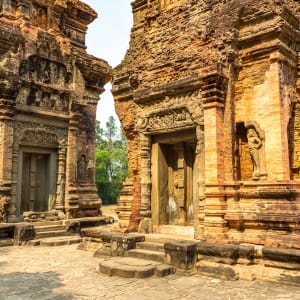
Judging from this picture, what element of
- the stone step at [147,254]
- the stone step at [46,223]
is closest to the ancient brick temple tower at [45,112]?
the stone step at [46,223]

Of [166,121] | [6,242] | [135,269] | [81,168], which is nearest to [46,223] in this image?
[6,242]

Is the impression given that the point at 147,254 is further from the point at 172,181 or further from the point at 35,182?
the point at 35,182

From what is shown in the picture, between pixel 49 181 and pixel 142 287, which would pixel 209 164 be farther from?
pixel 49 181

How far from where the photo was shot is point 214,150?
7.52 m

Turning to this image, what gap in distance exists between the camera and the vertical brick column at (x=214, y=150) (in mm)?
7320

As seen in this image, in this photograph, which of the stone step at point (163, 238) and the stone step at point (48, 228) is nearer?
the stone step at point (163, 238)

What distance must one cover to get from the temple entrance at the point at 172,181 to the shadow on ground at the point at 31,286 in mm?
2998

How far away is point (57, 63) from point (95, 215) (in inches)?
247

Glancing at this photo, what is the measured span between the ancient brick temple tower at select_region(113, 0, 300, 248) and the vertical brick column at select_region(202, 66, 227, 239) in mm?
21

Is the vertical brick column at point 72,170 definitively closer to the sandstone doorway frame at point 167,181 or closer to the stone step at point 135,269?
the sandstone doorway frame at point 167,181

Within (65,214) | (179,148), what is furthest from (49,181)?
(179,148)

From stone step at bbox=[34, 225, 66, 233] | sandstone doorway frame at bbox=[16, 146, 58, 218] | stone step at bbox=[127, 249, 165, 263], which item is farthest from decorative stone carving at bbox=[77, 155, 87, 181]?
stone step at bbox=[127, 249, 165, 263]

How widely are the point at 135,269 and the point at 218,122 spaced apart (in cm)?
335

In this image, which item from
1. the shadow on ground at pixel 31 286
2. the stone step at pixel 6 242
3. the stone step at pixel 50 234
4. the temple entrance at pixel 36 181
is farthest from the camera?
the temple entrance at pixel 36 181
